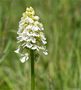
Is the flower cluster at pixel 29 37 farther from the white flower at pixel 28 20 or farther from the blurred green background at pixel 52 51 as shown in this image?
the blurred green background at pixel 52 51

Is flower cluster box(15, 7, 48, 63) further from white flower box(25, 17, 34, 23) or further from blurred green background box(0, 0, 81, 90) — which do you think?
blurred green background box(0, 0, 81, 90)

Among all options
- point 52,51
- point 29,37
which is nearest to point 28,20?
point 29,37

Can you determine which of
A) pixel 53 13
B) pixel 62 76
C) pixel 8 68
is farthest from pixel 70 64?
pixel 53 13

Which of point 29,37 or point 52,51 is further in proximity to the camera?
point 52,51

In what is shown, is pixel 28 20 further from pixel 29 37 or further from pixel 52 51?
pixel 52 51

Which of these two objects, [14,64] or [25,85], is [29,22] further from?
[14,64]
